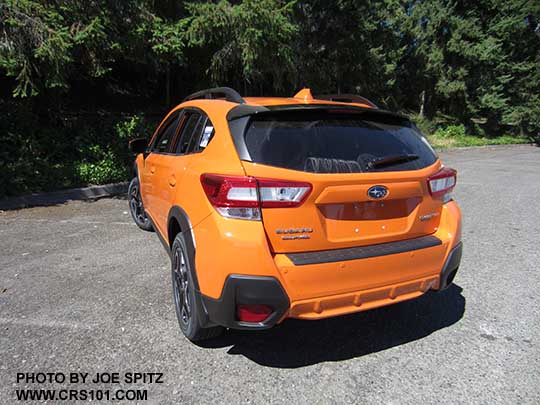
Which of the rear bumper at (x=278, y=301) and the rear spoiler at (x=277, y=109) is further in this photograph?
the rear spoiler at (x=277, y=109)

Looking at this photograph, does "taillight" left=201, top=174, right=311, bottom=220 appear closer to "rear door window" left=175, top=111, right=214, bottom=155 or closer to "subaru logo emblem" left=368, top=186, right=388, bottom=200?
"subaru logo emblem" left=368, top=186, right=388, bottom=200

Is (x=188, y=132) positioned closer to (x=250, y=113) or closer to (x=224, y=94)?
(x=224, y=94)

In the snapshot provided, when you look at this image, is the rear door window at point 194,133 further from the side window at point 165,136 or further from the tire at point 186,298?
the tire at point 186,298

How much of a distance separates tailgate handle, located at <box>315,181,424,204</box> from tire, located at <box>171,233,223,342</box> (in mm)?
967

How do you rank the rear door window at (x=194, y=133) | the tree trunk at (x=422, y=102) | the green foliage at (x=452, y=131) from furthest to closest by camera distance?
the tree trunk at (x=422, y=102) → the green foliage at (x=452, y=131) → the rear door window at (x=194, y=133)

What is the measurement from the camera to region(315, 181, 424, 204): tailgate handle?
7.01ft

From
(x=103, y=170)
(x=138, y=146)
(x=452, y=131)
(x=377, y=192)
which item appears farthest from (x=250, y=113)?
(x=452, y=131)

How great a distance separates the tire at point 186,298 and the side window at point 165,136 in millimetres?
1305

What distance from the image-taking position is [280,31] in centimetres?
798

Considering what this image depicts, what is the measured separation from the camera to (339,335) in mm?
2738

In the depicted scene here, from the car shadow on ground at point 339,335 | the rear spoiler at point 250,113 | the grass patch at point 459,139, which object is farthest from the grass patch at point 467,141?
the rear spoiler at point 250,113

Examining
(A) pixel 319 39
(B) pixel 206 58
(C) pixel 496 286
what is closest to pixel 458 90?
(A) pixel 319 39

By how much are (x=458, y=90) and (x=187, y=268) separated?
83.8ft

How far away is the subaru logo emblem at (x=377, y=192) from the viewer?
2240 mm
